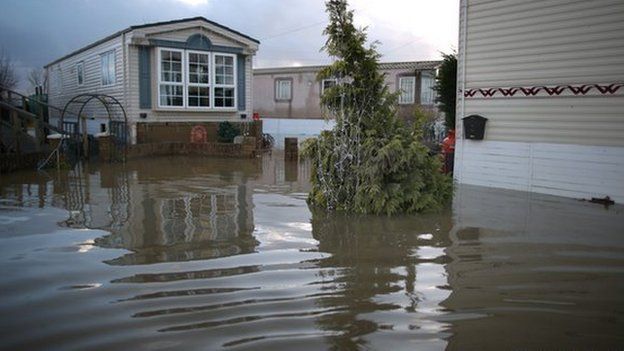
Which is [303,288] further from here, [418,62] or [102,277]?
[418,62]

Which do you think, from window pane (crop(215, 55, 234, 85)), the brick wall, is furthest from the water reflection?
window pane (crop(215, 55, 234, 85))

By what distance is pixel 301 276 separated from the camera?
5.37m

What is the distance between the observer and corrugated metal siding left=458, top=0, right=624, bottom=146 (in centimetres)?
931

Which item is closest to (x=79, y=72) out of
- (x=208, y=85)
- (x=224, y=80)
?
(x=208, y=85)

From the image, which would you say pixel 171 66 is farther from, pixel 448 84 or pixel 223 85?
pixel 448 84

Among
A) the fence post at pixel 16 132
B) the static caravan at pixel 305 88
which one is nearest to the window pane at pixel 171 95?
the fence post at pixel 16 132

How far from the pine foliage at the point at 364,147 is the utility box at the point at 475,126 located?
2.65 metres

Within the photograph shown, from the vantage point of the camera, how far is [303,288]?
502 centimetres

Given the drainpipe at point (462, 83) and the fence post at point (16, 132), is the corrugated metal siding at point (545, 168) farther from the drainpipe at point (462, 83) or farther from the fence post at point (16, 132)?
the fence post at point (16, 132)

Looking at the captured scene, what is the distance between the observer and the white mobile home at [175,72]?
18375mm

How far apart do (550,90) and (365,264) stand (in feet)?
20.7

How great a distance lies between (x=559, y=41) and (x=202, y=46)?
1292 centimetres

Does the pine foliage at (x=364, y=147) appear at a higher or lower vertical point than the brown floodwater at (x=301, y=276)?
higher

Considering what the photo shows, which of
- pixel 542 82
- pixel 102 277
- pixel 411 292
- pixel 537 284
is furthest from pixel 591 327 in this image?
A: pixel 542 82
